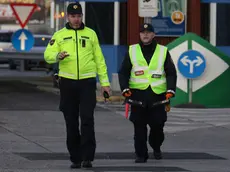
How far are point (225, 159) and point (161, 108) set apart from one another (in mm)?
1192

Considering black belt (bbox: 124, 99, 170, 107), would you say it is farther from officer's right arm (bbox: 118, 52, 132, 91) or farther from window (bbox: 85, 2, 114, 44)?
window (bbox: 85, 2, 114, 44)

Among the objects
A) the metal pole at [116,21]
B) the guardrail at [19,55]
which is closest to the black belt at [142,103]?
the metal pole at [116,21]

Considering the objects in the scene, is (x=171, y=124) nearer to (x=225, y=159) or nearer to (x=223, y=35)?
(x=225, y=159)

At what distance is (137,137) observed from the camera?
37.0ft

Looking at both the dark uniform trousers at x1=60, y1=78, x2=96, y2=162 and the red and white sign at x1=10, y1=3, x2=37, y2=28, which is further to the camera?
the red and white sign at x1=10, y1=3, x2=37, y2=28

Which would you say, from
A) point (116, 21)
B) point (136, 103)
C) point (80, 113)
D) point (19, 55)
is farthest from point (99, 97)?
point (80, 113)

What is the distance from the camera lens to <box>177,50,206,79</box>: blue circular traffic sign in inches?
733

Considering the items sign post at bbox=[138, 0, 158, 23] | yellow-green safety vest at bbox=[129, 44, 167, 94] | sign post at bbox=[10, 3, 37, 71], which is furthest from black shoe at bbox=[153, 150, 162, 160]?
sign post at bbox=[10, 3, 37, 71]

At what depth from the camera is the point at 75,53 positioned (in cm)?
1048

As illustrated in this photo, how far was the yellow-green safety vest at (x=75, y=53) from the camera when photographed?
10461 millimetres

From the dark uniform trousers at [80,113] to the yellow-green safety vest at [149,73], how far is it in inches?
32.6

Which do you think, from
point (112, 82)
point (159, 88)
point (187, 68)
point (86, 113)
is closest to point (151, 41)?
point (159, 88)

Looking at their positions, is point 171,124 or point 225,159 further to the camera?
point 171,124

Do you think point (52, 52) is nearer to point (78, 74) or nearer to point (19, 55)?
point (78, 74)
